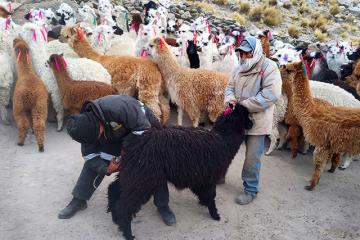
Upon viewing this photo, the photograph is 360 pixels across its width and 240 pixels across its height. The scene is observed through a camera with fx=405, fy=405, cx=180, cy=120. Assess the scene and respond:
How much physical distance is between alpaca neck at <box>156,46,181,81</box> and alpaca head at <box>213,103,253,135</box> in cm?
200

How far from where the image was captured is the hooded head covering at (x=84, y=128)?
2.92m

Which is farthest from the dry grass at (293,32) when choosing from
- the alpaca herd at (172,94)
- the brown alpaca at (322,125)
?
the brown alpaca at (322,125)

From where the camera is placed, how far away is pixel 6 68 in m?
5.24

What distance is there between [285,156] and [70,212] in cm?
281

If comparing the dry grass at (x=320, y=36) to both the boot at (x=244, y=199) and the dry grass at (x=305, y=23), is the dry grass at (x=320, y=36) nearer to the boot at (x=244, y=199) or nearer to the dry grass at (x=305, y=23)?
the dry grass at (x=305, y=23)

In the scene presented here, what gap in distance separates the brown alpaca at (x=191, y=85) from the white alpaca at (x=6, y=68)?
6.24 ft

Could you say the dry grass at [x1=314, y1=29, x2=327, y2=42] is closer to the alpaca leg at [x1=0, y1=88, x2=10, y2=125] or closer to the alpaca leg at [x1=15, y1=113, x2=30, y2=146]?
the alpaca leg at [x1=0, y1=88, x2=10, y2=125]

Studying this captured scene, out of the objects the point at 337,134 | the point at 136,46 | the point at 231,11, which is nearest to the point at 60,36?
the point at 136,46

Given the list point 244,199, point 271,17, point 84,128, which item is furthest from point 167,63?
point 271,17

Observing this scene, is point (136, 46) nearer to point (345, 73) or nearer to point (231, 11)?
point (345, 73)

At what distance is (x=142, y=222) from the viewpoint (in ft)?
11.8

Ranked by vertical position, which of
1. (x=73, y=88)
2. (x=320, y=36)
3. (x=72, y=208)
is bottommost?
(x=320, y=36)

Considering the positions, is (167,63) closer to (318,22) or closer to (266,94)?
(266,94)

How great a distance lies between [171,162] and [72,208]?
43.0 inches
